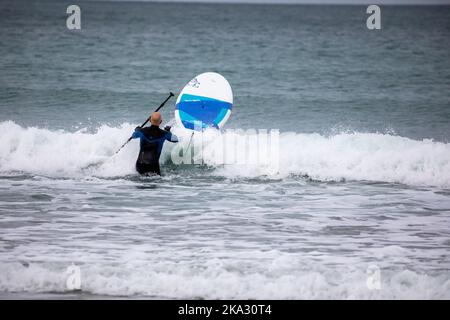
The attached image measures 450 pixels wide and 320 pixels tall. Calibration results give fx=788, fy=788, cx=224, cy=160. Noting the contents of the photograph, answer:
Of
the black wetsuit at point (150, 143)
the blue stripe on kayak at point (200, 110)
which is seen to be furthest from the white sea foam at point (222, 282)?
the blue stripe on kayak at point (200, 110)

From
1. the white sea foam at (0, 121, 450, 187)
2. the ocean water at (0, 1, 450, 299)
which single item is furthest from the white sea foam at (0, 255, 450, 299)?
the white sea foam at (0, 121, 450, 187)

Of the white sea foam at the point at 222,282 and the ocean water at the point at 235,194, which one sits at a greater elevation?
the ocean water at the point at 235,194

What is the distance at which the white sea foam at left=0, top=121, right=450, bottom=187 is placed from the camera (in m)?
13.8

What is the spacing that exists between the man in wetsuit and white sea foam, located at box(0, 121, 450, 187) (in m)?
0.78

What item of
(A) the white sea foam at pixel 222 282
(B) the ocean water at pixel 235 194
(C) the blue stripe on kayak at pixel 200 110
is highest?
(C) the blue stripe on kayak at pixel 200 110

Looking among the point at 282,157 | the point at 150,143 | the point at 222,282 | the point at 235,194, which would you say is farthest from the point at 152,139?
the point at 222,282

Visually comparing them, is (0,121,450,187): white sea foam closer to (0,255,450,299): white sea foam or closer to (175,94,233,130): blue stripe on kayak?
(175,94,233,130): blue stripe on kayak

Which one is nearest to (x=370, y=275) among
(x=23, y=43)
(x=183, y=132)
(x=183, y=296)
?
(x=183, y=296)

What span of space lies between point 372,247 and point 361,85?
17455mm

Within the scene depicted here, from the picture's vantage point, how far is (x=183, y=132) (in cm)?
1432

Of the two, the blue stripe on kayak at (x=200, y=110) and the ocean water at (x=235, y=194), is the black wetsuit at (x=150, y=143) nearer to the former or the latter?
the ocean water at (x=235, y=194)

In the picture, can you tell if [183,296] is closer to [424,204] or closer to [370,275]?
[370,275]

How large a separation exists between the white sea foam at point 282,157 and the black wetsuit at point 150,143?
2.32 ft

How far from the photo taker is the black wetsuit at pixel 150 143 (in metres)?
12.8
